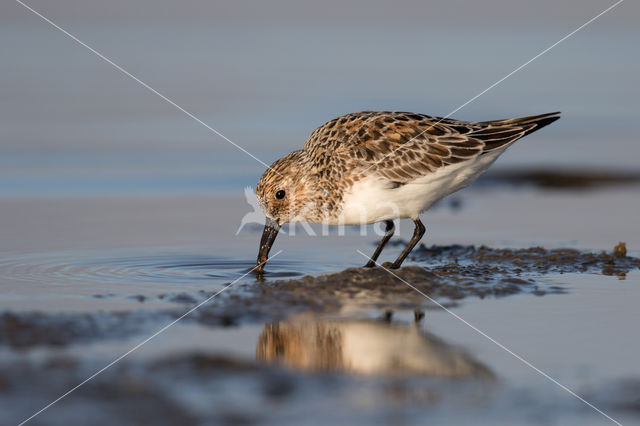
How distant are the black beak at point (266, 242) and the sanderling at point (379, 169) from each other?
0.01 meters

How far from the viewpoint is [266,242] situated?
1006cm

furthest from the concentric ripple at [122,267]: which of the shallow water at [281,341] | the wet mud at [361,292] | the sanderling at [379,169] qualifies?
the wet mud at [361,292]

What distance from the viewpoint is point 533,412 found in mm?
5211

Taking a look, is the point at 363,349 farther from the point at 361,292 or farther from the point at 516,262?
the point at 516,262

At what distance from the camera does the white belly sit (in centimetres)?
966

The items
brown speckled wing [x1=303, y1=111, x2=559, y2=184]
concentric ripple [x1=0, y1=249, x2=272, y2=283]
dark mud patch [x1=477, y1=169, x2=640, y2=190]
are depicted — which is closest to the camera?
concentric ripple [x1=0, y1=249, x2=272, y2=283]

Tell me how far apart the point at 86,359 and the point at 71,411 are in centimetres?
100

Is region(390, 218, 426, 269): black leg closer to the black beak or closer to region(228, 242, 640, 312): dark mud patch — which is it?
region(228, 242, 640, 312): dark mud patch

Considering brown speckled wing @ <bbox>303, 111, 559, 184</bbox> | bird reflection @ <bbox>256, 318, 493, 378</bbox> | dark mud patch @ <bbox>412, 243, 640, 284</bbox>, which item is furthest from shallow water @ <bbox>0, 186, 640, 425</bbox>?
brown speckled wing @ <bbox>303, 111, 559, 184</bbox>

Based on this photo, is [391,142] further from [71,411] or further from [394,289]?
[71,411]

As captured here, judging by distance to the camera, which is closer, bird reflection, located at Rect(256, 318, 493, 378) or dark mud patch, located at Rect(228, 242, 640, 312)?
bird reflection, located at Rect(256, 318, 493, 378)

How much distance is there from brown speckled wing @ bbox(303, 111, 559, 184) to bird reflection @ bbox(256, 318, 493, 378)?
110 inches
